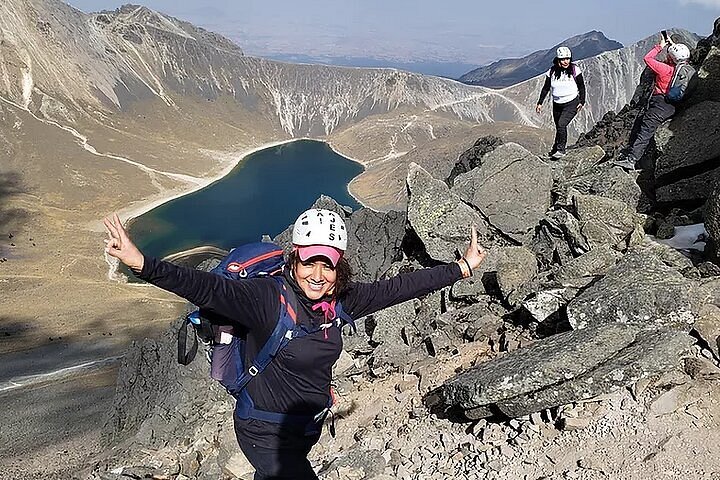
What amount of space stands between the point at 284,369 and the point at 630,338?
5564mm

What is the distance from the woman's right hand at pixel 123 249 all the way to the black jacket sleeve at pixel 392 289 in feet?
5.87

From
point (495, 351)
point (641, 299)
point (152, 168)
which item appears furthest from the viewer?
point (152, 168)

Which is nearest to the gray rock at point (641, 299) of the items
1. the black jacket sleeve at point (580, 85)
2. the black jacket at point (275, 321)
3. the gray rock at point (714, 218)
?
the gray rock at point (714, 218)

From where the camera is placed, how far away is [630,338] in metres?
8.15

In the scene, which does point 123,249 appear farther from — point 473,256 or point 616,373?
point 616,373

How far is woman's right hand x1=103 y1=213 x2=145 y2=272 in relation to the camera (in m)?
4.27

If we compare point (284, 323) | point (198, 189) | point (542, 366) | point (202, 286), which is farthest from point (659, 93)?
point (198, 189)

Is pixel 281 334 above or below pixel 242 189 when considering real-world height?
above

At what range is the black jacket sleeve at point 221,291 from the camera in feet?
13.9

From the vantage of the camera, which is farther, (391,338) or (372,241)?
(372,241)

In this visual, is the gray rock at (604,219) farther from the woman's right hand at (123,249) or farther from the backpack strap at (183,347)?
the woman's right hand at (123,249)

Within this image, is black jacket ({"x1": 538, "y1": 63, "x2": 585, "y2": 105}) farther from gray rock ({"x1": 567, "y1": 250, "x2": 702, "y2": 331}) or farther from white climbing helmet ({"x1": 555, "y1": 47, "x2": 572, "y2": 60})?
gray rock ({"x1": 567, "y1": 250, "x2": 702, "y2": 331})

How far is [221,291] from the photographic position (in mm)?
4406

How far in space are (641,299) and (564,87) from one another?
401 inches
